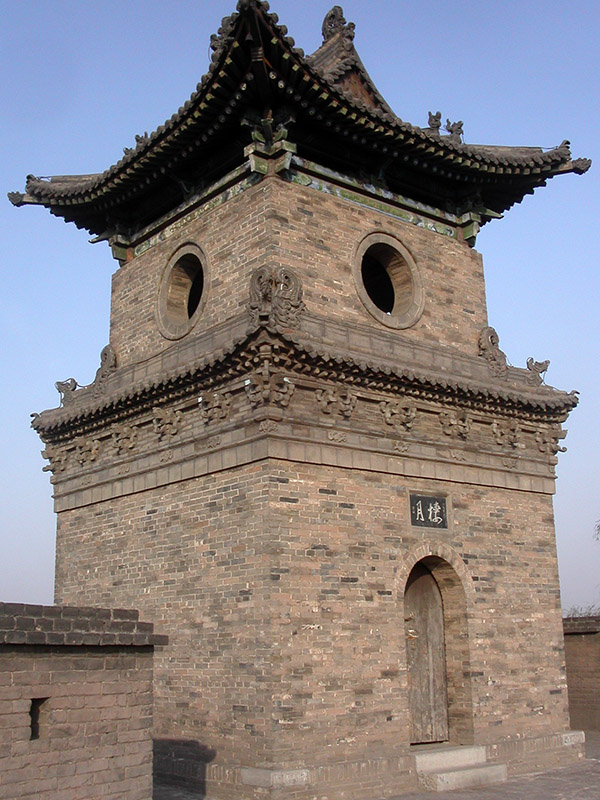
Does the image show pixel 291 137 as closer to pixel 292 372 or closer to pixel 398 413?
pixel 292 372

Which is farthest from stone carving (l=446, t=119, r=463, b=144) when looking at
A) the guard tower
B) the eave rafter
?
the eave rafter

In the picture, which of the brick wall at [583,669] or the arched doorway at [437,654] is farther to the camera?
the brick wall at [583,669]

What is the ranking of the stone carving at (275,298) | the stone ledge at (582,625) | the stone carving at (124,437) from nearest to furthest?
the stone carving at (275,298) → the stone carving at (124,437) → the stone ledge at (582,625)

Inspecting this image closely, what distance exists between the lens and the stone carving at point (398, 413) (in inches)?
492

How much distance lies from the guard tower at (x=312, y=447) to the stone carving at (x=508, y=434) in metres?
0.05

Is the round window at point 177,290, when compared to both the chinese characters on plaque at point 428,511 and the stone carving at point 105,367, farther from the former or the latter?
the chinese characters on plaque at point 428,511

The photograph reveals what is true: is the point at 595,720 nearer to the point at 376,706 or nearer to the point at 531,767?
the point at 531,767

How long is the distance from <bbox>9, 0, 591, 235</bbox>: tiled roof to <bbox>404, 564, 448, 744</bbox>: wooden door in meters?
6.24

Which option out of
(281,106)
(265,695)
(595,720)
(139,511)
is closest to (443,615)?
(265,695)

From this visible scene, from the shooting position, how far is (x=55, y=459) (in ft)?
50.6

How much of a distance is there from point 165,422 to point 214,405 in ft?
4.07

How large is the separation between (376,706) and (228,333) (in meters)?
5.28

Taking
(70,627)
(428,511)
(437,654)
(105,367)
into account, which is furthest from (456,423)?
(70,627)

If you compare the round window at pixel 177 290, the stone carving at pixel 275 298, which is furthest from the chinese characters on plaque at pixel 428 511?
the round window at pixel 177 290
